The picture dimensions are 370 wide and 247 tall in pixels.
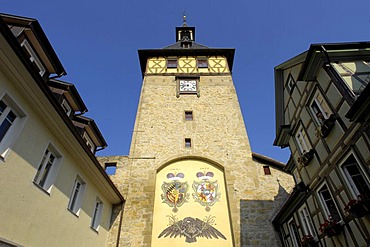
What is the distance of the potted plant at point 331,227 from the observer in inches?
220

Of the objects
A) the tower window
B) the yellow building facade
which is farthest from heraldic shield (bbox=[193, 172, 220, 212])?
the tower window

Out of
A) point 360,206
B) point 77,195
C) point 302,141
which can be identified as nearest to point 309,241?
point 360,206

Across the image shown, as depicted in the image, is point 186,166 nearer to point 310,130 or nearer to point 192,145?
point 192,145

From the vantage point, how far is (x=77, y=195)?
7.86 metres

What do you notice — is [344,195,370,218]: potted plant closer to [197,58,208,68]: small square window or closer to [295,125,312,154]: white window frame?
[295,125,312,154]: white window frame

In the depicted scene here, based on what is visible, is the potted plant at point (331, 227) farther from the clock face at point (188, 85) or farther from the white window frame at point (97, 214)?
the clock face at point (188, 85)

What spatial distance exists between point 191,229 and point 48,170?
20.6 feet

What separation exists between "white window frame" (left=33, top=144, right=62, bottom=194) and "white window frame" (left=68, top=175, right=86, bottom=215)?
3.60 feet

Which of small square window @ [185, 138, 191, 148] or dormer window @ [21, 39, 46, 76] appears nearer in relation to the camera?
dormer window @ [21, 39, 46, 76]

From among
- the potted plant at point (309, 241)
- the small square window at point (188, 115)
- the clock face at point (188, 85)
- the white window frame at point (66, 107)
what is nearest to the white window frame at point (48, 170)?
the white window frame at point (66, 107)

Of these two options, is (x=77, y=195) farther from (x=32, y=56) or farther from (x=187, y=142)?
(x=187, y=142)

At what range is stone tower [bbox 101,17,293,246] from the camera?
1027cm

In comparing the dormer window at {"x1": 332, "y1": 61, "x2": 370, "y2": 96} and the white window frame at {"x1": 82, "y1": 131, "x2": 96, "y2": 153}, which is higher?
the white window frame at {"x1": 82, "y1": 131, "x2": 96, "y2": 153}

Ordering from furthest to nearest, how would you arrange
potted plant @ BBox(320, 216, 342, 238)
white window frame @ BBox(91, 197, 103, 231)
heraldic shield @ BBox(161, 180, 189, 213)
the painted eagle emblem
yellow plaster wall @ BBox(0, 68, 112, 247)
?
heraldic shield @ BBox(161, 180, 189, 213)
the painted eagle emblem
white window frame @ BBox(91, 197, 103, 231)
potted plant @ BBox(320, 216, 342, 238)
yellow plaster wall @ BBox(0, 68, 112, 247)
